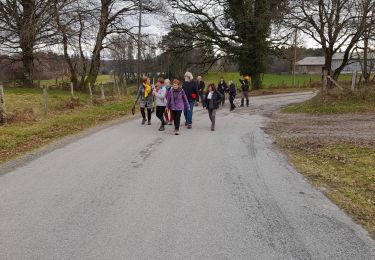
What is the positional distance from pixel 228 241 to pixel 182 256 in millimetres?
644

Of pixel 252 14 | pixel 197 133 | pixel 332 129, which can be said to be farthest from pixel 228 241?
pixel 252 14

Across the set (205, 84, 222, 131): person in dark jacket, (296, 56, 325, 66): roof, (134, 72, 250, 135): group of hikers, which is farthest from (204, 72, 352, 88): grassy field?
(296, 56, 325, 66): roof

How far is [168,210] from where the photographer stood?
5465mm

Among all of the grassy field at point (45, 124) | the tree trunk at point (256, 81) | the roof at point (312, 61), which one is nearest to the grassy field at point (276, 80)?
the tree trunk at point (256, 81)

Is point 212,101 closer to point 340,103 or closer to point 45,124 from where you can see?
point 45,124

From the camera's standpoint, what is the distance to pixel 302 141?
11.0 meters

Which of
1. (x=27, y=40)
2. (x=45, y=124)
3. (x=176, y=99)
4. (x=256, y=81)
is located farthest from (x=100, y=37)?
(x=176, y=99)

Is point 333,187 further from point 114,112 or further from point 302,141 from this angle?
point 114,112

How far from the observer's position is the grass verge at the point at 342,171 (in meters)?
5.77

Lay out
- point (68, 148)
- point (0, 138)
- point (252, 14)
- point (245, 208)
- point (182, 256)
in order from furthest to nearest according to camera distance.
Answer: point (252, 14) < point (0, 138) < point (68, 148) < point (245, 208) < point (182, 256)

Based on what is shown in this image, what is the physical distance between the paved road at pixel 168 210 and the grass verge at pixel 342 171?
0.26 metres

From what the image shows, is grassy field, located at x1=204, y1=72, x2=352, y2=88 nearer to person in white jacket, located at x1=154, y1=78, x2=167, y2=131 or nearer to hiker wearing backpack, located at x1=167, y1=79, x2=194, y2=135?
person in white jacket, located at x1=154, y1=78, x2=167, y2=131

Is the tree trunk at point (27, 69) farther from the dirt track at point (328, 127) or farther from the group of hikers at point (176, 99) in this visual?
the dirt track at point (328, 127)

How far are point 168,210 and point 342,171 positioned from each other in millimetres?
4097
